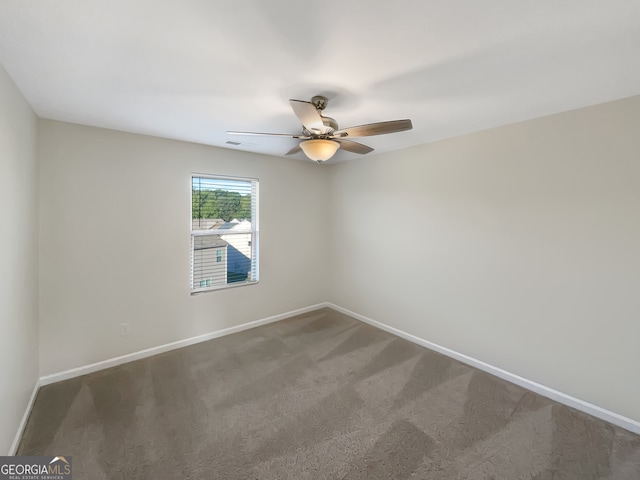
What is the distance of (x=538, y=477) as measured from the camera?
166cm

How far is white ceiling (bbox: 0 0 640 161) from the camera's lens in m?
1.19

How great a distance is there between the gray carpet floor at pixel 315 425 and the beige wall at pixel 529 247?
1.22 feet

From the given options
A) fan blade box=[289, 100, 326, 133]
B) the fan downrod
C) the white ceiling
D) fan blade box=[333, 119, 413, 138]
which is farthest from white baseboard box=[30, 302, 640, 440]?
the fan downrod

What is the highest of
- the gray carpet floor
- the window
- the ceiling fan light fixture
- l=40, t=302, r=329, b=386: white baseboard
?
the ceiling fan light fixture

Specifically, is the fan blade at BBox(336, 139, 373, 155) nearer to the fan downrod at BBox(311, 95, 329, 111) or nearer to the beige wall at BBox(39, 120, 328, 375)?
the fan downrod at BBox(311, 95, 329, 111)

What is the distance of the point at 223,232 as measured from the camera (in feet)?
11.7

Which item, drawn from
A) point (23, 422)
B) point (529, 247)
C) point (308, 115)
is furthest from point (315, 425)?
point (529, 247)

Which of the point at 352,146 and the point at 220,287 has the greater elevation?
the point at 352,146

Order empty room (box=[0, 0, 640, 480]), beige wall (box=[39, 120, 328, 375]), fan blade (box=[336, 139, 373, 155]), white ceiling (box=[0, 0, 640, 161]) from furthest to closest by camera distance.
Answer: beige wall (box=[39, 120, 328, 375]) < fan blade (box=[336, 139, 373, 155]) < empty room (box=[0, 0, 640, 480]) < white ceiling (box=[0, 0, 640, 161])

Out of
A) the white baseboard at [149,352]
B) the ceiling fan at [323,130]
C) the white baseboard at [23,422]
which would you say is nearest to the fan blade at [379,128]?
the ceiling fan at [323,130]

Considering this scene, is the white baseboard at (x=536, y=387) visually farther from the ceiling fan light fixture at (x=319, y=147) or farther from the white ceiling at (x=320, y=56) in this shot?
the ceiling fan light fixture at (x=319, y=147)

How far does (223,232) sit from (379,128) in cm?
245

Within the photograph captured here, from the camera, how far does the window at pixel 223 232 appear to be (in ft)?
11.1

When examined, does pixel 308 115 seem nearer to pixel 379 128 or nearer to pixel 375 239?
pixel 379 128
